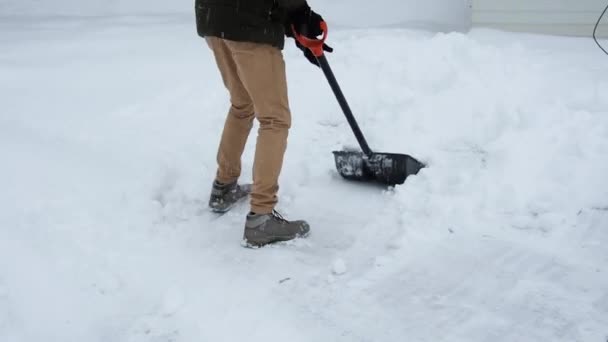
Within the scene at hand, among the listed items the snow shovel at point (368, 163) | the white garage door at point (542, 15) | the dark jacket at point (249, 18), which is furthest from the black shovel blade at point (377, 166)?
the white garage door at point (542, 15)

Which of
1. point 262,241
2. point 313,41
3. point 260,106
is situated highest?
point 313,41

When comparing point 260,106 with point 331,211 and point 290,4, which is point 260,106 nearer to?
point 290,4

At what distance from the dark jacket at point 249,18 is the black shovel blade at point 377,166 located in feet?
3.49

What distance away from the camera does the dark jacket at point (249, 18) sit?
8.41 feet

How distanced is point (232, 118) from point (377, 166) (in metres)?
0.94

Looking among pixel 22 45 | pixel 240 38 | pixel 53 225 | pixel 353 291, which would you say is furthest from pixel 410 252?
pixel 22 45

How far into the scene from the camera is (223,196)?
→ 3279 millimetres

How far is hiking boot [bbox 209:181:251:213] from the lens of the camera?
3.27m

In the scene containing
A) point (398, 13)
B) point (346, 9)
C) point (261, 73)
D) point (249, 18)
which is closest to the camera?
point (249, 18)

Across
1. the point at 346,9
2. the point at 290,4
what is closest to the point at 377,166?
the point at 290,4

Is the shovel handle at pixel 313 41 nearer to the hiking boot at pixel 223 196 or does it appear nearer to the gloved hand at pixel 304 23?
the gloved hand at pixel 304 23

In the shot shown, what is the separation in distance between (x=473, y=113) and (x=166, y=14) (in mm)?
6825

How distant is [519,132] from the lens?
3.53m

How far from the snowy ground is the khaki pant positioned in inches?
15.5
